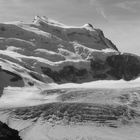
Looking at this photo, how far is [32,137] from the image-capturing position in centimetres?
19350

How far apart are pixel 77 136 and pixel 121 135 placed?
1734 centimetres

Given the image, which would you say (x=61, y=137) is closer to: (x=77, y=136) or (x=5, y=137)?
(x=77, y=136)

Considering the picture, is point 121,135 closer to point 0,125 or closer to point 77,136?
point 77,136

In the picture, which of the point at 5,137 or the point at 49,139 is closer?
the point at 5,137

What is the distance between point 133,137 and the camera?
199m

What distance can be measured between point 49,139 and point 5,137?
83.8ft

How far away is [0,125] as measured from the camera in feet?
593

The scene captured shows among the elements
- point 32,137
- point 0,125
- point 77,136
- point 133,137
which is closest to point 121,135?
point 133,137

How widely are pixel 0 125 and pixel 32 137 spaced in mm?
17209

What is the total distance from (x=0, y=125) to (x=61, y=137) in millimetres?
25139

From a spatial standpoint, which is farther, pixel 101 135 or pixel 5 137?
pixel 101 135

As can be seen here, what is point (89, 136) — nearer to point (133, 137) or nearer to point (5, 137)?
point (133, 137)

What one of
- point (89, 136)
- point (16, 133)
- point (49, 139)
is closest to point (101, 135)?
point (89, 136)

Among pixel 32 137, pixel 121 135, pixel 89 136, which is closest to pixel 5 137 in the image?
pixel 32 137
